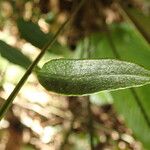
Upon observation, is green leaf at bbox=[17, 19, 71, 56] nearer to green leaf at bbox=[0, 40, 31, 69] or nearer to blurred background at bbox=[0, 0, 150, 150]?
green leaf at bbox=[0, 40, 31, 69]

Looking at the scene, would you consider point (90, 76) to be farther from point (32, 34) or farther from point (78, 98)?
point (78, 98)

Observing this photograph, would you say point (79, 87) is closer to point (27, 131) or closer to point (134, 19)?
point (134, 19)

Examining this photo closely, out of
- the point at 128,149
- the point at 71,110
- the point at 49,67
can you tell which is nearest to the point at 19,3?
the point at 71,110

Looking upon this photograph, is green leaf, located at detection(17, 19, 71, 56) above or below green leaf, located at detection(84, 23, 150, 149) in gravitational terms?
above

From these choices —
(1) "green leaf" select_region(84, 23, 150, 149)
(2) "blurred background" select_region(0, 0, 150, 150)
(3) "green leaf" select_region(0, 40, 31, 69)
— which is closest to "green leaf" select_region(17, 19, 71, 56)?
(3) "green leaf" select_region(0, 40, 31, 69)

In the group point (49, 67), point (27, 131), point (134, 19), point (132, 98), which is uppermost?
point (49, 67)
